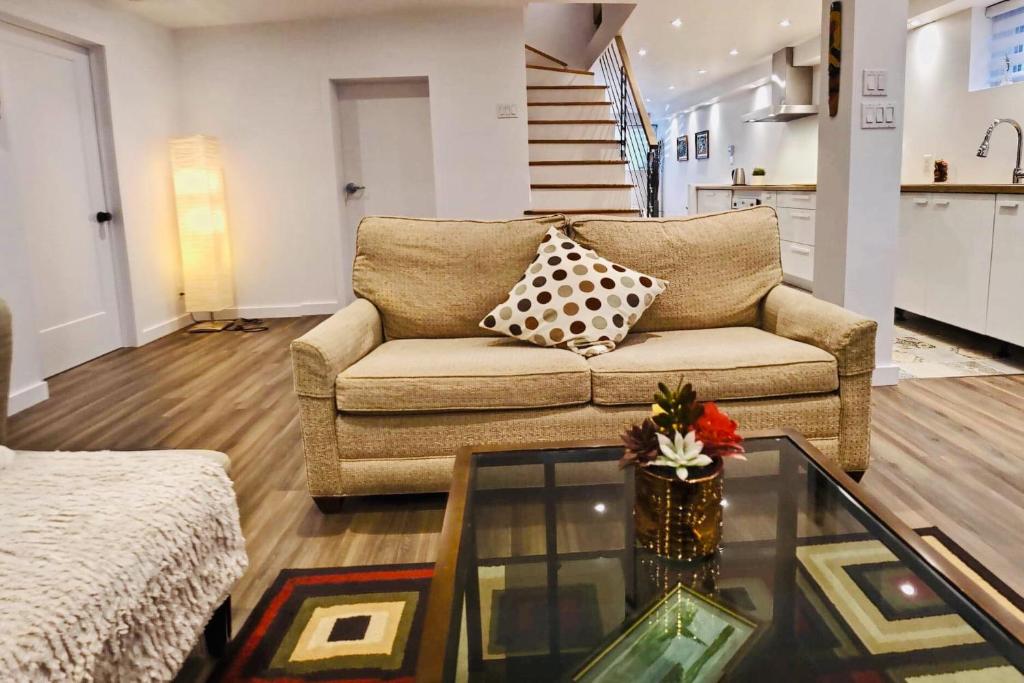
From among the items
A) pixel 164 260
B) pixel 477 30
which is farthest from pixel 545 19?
pixel 164 260

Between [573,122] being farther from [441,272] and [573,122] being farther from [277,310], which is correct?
[441,272]

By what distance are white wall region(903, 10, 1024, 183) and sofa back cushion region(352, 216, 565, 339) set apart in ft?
12.2

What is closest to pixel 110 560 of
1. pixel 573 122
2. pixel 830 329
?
pixel 830 329

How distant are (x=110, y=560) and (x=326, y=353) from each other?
1039mm

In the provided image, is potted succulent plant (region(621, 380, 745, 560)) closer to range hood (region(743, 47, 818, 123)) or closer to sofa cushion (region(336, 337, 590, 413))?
sofa cushion (region(336, 337, 590, 413))

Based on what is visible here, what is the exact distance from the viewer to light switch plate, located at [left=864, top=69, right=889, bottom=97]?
3.38 meters

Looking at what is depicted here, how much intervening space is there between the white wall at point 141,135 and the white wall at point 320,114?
0.35 m

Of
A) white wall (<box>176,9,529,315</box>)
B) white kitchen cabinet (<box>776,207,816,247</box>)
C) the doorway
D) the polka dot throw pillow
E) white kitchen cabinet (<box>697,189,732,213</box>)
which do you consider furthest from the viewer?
white kitchen cabinet (<box>697,189,732,213</box>)

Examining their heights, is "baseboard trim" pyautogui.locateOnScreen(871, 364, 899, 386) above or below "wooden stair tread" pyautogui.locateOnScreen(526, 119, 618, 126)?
below

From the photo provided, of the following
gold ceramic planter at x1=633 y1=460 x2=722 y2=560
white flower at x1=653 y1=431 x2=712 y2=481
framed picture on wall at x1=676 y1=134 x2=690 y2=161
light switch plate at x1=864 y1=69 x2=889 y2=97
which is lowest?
gold ceramic planter at x1=633 y1=460 x2=722 y2=560

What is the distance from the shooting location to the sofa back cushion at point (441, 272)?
2740 mm

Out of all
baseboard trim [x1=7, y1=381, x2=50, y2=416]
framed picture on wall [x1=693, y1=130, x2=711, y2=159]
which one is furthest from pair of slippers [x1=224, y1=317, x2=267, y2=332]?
framed picture on wall [x1=693, y1=130, x2=711, y2=159]

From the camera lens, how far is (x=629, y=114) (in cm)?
786

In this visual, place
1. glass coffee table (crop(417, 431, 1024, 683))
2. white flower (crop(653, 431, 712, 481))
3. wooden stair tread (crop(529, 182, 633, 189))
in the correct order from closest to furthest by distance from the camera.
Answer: glass coffee table (crop(417, 431, 1024, 683)), white flower (crop(653, 431, 712, 481)), wooden stair tread (crop(529, 182, 633, 189))
